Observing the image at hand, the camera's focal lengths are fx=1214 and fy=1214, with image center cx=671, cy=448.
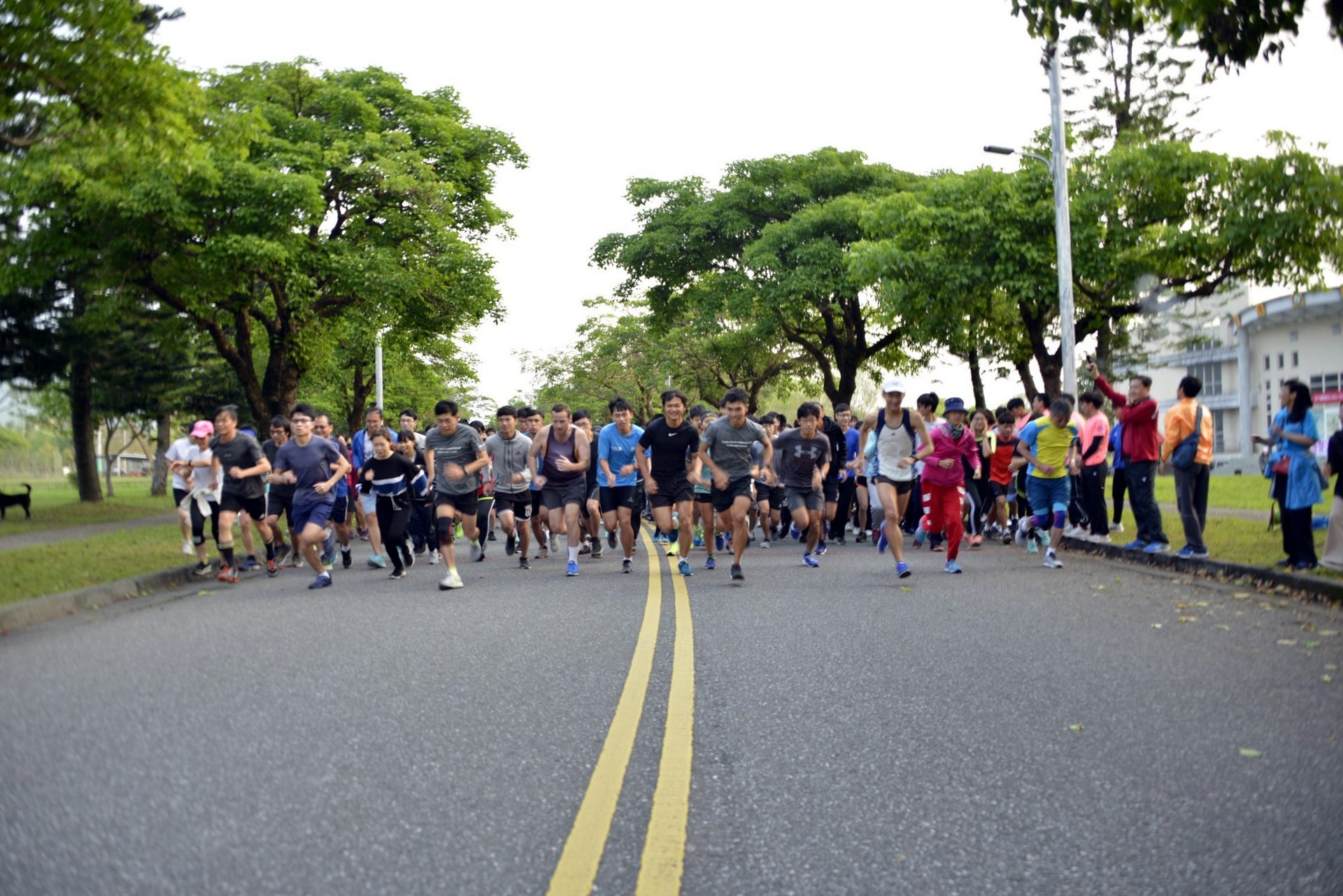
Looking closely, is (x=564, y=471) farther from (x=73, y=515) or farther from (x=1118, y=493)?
(x=73, y=515)

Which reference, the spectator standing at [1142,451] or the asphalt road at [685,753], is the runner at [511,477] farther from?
the spectator standing at [1142,451]

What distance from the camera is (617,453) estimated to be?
1376 centimetres

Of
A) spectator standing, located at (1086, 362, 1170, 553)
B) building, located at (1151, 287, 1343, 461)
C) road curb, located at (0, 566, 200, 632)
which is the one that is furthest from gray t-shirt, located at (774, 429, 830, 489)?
building, located at (1151, 287, 1343, 461)

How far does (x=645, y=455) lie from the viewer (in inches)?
503

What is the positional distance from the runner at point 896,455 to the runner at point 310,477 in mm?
5572

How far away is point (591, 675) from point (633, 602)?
348 cm

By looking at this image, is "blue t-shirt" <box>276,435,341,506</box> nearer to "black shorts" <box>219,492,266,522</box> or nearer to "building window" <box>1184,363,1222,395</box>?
"black shorts" <box>219,492,266,522</box>

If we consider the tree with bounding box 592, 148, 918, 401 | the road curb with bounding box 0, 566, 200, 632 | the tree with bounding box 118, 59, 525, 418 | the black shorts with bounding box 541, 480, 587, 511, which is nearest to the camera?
the road curb with bounding box 0, 566, 200, 632

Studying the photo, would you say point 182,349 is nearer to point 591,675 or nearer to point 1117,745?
point 591,675

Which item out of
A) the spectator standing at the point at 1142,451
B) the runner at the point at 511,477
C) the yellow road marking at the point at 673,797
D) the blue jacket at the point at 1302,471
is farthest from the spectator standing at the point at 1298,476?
the runner at the point at 511,477

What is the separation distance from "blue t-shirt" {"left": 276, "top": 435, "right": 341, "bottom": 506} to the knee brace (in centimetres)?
119

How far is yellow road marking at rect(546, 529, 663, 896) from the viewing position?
147 inches

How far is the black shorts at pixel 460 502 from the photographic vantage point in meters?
12.7

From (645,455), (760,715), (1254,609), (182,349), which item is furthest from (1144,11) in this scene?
(182,349)
